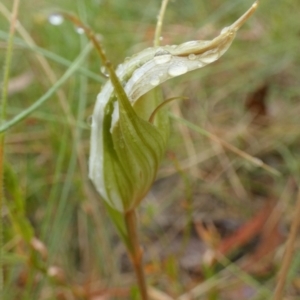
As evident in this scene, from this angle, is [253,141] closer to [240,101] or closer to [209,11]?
[240,101]

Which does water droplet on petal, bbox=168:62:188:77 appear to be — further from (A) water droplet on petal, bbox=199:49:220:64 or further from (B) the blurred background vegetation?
(B) the blurred background vegetation

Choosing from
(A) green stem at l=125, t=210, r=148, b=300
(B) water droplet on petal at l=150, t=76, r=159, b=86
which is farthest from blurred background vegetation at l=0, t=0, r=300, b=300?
(B) water droplet on petal at l=150, t=76, r=159, b=86

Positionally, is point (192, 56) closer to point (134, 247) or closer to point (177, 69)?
point (177, 69)

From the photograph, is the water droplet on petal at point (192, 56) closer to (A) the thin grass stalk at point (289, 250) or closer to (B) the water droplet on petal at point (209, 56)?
(B) the water droplet on petal at point (209, 56)

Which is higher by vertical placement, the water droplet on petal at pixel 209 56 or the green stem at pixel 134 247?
the water droplet on petal at pixel 209 56

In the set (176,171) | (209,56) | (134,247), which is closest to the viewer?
Result: (209,56)

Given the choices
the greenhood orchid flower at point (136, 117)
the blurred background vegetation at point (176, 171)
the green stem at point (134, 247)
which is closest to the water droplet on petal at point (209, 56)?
the greenhood orchid flower at point (136, 117)

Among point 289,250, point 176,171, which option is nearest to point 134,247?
point 289,250
